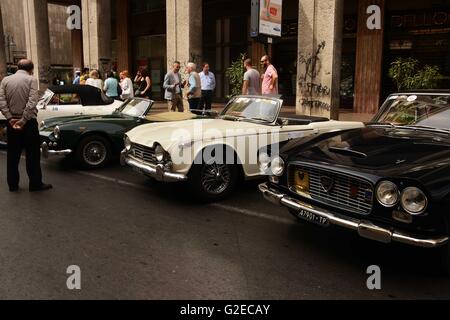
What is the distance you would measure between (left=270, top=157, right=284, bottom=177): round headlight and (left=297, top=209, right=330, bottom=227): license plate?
19.4 inches

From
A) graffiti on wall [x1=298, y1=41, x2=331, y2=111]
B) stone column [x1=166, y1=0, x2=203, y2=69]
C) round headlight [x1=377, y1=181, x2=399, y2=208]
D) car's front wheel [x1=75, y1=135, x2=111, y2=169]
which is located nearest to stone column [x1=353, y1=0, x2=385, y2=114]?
graffiti on wall [x1=298, y1=41, x2=331, y2=111]

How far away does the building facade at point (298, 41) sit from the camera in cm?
Result: 1302

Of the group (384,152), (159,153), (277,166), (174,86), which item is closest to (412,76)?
(174,86)

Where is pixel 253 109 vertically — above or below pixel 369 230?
above

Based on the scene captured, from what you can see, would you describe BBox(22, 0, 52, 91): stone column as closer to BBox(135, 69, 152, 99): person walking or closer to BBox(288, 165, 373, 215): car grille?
BBox(135, 69, 152, 99): person walking

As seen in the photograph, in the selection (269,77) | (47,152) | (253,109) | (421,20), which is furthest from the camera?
(421,20)

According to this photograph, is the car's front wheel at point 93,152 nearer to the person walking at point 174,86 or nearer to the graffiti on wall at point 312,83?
the person walking at point 174,86

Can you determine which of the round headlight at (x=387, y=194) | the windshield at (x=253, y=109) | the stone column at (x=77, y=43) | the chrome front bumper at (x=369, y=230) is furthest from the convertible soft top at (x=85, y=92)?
the stone column at (x=77, y=43)

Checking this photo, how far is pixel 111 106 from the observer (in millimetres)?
10508

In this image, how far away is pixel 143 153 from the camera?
6355 millimetres

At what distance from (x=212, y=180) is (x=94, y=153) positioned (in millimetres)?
3058

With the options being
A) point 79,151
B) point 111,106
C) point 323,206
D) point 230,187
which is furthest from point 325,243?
point 111,106

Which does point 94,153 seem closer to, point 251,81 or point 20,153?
point 20,153
